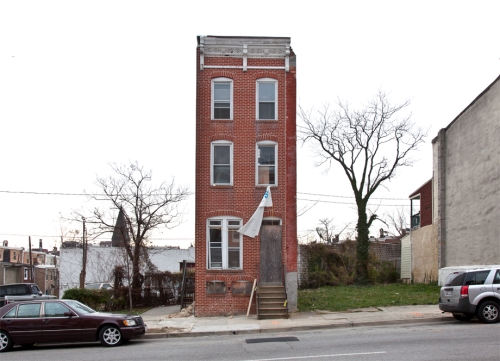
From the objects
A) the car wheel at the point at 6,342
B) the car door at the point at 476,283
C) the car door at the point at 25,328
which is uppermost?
the car door at the point at 476,283

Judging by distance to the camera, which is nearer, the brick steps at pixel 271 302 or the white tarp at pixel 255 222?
the brick steps at pixel 271 302

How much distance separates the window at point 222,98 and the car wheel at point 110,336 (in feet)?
34.0

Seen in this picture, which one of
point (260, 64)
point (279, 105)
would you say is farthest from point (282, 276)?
point (260, 64)

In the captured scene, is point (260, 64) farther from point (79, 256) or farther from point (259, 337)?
point (79, 256)

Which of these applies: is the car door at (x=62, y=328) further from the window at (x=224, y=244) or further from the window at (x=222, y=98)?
the window at (x=222, y=98)

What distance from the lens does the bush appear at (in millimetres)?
29859

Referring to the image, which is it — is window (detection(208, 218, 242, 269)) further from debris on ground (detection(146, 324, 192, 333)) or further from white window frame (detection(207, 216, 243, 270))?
debris on ground (detection(146, 324, 192, 333))

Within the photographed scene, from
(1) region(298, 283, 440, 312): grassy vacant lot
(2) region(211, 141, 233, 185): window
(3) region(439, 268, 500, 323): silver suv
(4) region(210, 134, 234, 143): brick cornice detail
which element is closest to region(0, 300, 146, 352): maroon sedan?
(2) region(211, 141, 233, 185): window

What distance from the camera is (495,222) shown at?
2375 centimetres

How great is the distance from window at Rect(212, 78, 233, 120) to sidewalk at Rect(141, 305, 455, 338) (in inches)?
318

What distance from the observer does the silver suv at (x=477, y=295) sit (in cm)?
1666

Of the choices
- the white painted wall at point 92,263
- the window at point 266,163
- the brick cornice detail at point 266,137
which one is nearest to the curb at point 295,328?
the window at point 266,163

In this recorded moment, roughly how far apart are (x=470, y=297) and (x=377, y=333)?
313 centimetres

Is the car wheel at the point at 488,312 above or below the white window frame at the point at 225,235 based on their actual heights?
below
